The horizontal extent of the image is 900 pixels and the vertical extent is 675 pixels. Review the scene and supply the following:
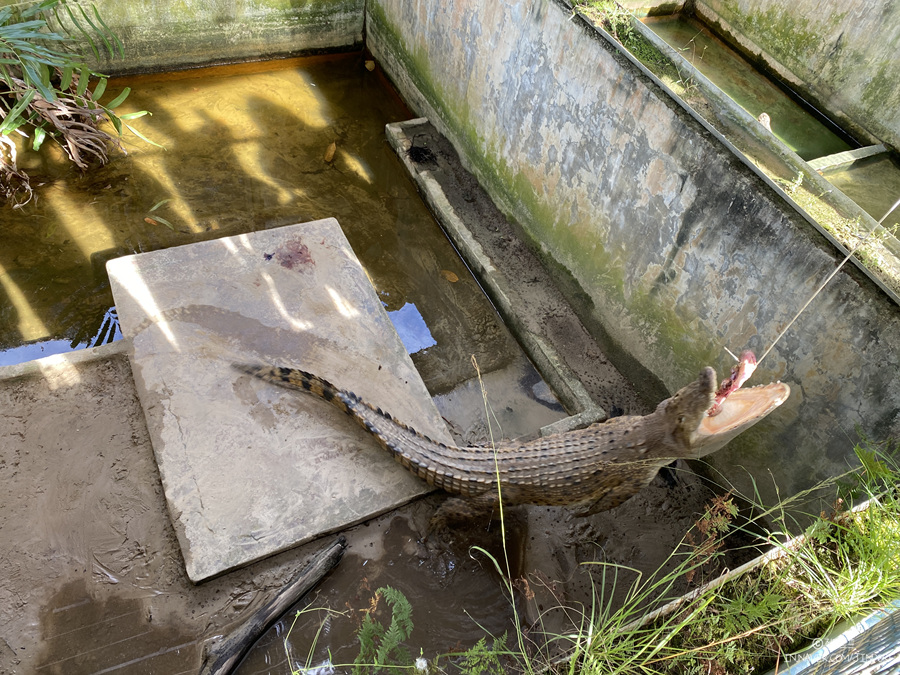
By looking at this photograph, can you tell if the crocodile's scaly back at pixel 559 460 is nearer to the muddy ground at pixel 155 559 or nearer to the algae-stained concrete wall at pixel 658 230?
the muddy ground at pixel 155 559

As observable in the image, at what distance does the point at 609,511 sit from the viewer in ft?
11.8

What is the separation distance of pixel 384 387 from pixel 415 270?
1446 millimetres

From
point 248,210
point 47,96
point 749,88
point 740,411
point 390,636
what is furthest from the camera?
point 749,88

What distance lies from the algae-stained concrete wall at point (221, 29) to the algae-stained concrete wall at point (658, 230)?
181 cm

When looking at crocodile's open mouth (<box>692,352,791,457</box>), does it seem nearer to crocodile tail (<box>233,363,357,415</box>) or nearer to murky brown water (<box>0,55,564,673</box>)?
murky brown water (<box>0,55,564,673</box>)

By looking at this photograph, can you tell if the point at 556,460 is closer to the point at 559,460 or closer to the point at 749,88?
the point at 559,460

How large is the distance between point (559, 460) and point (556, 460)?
0.02 m

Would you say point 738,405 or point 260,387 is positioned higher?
point 738,405

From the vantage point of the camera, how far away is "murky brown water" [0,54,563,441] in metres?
4.25

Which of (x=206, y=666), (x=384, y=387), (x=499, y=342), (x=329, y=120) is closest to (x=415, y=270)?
(x=499, y=342)

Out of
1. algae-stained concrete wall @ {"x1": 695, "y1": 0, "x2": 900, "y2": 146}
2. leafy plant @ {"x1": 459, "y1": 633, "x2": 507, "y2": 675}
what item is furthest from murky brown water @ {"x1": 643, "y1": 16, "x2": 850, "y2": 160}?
leafy plant @ {"x1": 459, "y1": 633, "x2": 507, "y2": 675}

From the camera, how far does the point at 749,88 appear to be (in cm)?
559

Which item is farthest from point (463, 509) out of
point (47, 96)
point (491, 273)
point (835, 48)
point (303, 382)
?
point (835, 48)

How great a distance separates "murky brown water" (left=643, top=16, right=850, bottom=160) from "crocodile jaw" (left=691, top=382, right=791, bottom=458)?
3.25 meters
